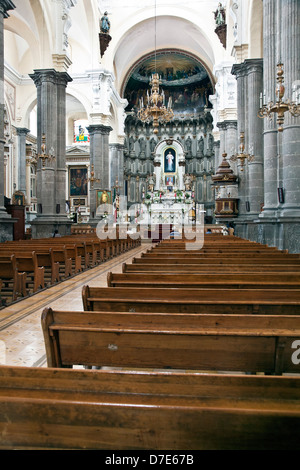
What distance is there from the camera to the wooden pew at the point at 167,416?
110cm

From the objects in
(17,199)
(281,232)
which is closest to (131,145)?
(17,199)

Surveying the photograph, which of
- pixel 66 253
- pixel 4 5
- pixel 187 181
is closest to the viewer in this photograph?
pixel 66 253

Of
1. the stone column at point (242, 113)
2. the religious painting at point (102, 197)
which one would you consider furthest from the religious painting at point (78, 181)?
the stone column at point (242, 113)

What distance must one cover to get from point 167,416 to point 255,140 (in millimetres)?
13767

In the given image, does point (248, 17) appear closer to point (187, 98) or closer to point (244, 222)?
point (244, 222)

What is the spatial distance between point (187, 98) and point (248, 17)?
19.6 m

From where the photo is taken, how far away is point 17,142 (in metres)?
23.9

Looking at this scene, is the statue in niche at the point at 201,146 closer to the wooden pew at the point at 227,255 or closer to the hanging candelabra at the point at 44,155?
the hanging candelabra at the point at 44,155

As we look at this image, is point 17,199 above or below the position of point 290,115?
below

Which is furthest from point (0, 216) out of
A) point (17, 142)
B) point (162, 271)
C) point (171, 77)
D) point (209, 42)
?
point (171, 77)

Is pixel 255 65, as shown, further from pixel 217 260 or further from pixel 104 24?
pixel 104 24

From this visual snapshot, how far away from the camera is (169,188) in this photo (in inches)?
1266

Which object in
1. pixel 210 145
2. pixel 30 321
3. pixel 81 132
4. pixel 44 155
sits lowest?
pixel 30 321

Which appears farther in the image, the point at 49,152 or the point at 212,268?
the point at 49,152
